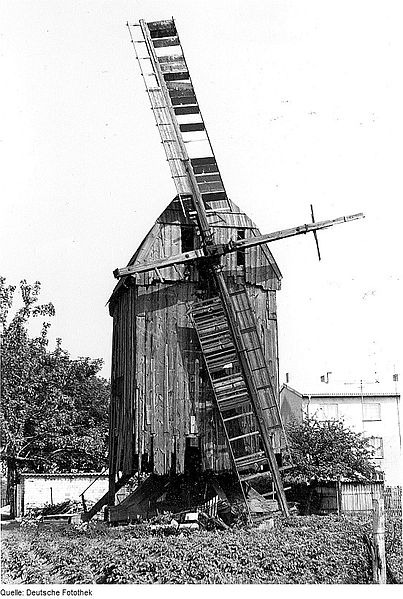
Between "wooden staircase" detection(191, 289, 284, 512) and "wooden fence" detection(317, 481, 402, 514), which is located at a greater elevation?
"wooden staircase" detection(191, 289, 284, 512)

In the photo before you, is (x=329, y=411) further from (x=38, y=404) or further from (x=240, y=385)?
(x=240, y=385)

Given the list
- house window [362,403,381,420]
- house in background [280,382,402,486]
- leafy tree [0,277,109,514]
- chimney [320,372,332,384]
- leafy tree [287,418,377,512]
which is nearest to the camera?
leafy tree [287,418,377,512]

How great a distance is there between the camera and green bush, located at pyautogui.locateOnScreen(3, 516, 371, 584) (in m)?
15.4

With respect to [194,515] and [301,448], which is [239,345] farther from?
[301,448]

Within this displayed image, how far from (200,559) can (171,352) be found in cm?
614

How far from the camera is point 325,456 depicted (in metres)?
26.6

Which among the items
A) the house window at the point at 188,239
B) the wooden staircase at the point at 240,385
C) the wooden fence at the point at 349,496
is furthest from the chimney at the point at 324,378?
the house window at the point at 188,239

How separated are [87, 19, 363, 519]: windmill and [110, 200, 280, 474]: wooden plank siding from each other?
3 centimetres

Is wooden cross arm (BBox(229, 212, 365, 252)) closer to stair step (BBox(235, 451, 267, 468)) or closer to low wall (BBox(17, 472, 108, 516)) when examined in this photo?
stair step (BBox(235, 451, 267, 468))

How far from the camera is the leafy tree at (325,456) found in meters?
26.0

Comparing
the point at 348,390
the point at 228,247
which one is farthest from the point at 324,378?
the point at 228,247

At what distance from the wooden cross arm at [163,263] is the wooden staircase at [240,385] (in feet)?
4.07

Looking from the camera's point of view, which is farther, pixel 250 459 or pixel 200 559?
pixel 250 459

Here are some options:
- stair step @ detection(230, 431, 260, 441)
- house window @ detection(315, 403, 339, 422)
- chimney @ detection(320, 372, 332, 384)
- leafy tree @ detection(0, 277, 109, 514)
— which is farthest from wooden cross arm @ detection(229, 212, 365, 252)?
chimney @ detection(320, 372, 332, 384)
